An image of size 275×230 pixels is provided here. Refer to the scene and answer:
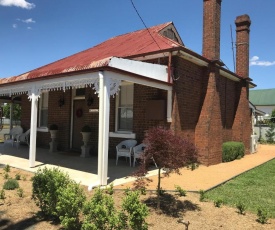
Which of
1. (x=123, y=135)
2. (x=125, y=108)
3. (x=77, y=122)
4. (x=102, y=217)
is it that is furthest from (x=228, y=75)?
(x=102, y=217)

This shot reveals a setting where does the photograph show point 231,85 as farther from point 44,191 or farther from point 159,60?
point 44,191

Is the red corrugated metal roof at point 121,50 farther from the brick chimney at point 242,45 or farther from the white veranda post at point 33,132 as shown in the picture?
the brick chimney at point 242,45

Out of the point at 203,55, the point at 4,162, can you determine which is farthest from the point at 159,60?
the point at 4,162

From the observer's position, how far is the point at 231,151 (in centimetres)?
1290

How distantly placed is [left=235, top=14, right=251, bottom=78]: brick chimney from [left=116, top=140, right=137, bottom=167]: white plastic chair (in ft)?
26.0

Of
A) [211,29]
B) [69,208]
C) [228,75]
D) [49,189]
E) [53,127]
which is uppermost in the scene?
[211,29]

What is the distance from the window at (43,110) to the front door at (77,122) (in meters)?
2.27

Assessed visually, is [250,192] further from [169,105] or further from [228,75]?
[228,75]

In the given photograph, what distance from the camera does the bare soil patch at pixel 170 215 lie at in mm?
4809

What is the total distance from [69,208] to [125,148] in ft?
20.1

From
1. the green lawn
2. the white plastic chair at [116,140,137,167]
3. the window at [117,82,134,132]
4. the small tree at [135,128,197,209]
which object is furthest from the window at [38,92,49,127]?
the small tree at [135,128,197,209]

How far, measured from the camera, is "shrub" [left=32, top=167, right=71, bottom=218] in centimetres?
496

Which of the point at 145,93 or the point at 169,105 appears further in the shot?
the point at 145,93

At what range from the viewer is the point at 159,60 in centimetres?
1053
